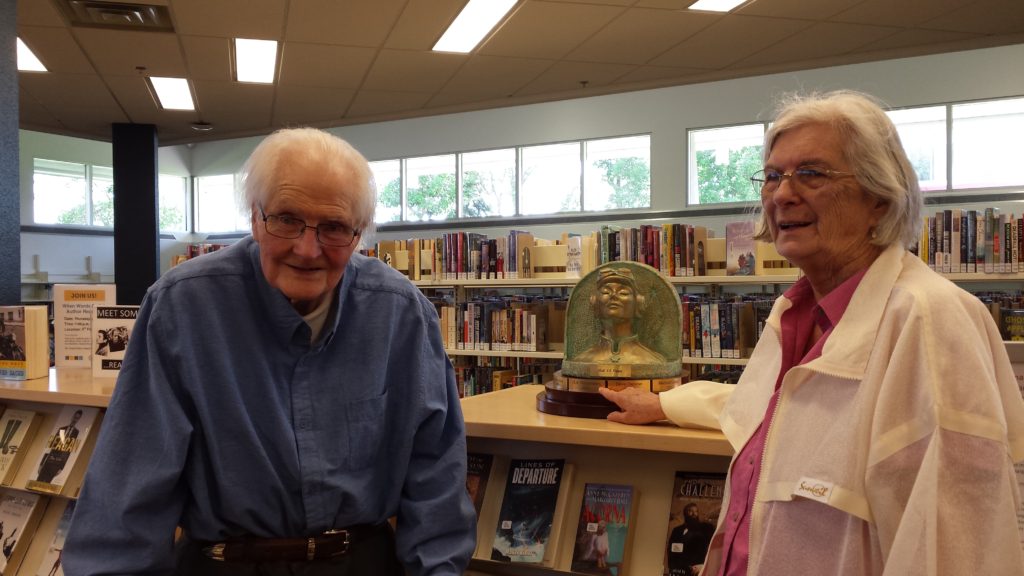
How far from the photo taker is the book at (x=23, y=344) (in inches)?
102

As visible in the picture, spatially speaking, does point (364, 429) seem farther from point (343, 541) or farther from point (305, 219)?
point (305, 219)

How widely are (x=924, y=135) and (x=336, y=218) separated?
9238 mm

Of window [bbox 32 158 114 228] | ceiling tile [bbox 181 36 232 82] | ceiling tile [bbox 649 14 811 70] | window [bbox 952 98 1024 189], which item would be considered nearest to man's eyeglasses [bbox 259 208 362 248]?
ceiling tile [bbox 649 14 811 70]

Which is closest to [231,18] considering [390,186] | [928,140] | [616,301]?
[616,301]

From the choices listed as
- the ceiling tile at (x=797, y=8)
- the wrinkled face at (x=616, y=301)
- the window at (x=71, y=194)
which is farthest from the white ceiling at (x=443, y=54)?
the window at (x=71, y=194)

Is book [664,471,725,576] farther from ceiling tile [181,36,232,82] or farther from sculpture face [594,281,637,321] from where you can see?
ceiling tile [181,36,232,82]

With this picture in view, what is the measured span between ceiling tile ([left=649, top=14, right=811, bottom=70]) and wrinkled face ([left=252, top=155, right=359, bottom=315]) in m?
4.46

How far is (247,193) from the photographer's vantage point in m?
1.47

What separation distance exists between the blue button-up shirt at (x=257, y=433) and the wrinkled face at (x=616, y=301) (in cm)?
57

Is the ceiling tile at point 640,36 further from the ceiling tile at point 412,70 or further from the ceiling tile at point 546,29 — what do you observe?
the ceiling tile at point 412,70

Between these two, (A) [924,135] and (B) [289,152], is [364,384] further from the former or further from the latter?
(A) [924,135]

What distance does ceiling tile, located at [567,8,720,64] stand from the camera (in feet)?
16.8

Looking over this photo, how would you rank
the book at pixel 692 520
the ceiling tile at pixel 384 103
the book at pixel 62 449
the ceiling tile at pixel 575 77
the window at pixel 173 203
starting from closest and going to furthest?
the book at pixel 692 520
the book at pixel 62 449
the ceiling tile at pixel 575 77
the ceiling tile at pixel 384 103
the window at pixel 173 203

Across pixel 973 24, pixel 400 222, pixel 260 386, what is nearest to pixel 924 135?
pixel 973 24
